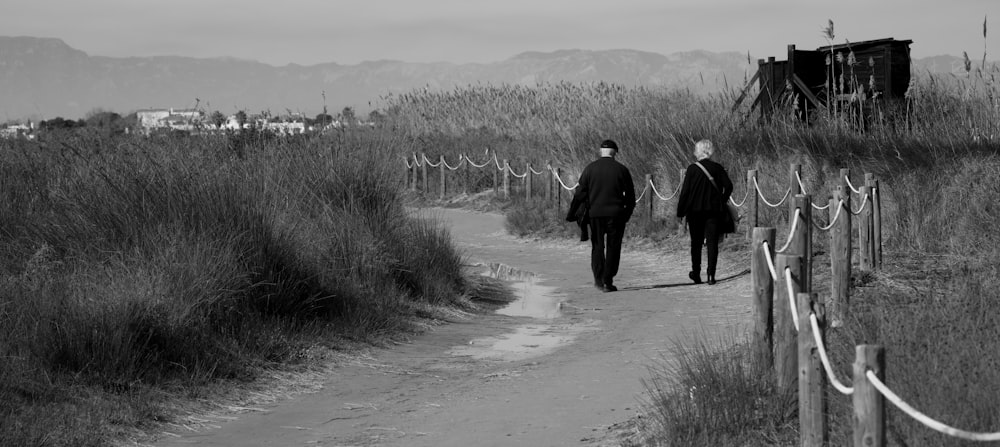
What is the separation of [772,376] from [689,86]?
2269 cm

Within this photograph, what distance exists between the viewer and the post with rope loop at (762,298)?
283 inches

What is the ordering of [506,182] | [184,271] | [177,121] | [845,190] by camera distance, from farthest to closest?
1. [506,182]
2. [177,121]
3. [845,190]
4. [184,271]

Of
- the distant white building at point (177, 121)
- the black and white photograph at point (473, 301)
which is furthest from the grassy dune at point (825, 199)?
the distant white building at point (177, 121)

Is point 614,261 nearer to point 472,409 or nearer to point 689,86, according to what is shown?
point 472,409

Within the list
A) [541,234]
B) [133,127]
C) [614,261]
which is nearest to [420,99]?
[541,234]

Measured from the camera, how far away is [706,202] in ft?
46.5

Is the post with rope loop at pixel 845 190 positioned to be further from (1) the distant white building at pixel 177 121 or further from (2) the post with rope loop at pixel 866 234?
(1) the distant white building at pixel 177 121

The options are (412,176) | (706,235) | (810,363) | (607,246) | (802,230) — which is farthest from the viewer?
(412,176)

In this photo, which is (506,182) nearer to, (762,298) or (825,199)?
(825,199)

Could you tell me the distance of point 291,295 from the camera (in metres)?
10.6

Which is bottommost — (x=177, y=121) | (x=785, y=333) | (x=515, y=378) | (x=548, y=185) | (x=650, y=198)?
(x=515, y=378)

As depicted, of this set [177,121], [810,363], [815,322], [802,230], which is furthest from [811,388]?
[177,121]

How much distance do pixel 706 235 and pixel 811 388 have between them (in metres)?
8.98

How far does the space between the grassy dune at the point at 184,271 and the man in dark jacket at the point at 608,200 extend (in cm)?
165
